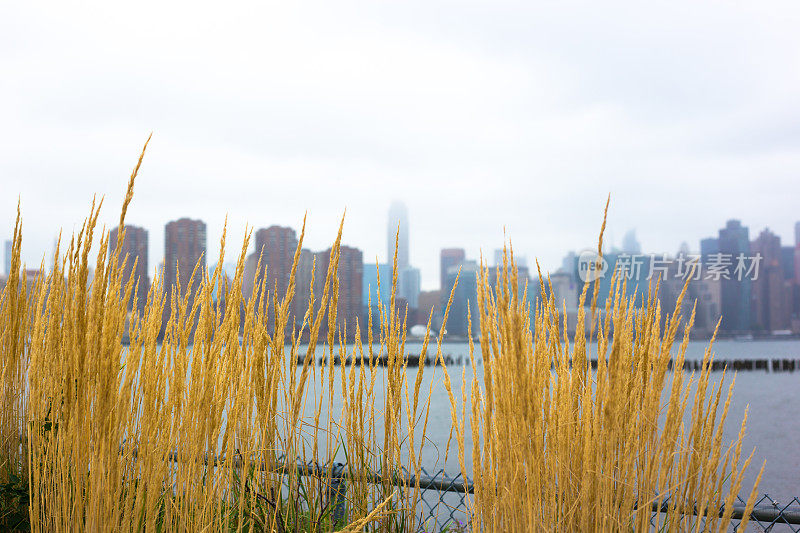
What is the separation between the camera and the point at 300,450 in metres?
1.88

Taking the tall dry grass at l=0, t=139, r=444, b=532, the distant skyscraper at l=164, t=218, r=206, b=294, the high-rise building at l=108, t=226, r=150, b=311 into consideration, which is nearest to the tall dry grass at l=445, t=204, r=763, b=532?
the tall dry grass at l=0, t=139, r=444, b=532

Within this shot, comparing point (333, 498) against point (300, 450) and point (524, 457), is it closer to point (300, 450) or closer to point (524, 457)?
point (300, 450)

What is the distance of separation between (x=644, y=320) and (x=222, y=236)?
124cm

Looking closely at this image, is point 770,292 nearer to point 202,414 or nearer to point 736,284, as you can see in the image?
point 736,284

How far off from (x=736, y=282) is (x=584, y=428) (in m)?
56.2

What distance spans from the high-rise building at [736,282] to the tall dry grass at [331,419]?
53.7 meters

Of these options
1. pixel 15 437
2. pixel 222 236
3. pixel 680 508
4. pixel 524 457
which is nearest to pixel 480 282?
pixel 524 457

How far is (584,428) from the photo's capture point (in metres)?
1.50

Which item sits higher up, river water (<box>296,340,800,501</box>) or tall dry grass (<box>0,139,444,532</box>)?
tall dry grass (<box>0,139,444,532</box>)

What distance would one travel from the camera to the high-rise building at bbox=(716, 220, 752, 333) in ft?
165

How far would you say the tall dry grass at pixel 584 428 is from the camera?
140cm

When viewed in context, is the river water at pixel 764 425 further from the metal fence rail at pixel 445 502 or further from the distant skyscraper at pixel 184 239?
the distant skyscraper at pixel 184 239

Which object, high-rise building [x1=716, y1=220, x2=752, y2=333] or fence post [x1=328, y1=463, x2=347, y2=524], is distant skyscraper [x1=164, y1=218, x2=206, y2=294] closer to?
fence post [x1=328, y1=463, x2=347, y2=524]

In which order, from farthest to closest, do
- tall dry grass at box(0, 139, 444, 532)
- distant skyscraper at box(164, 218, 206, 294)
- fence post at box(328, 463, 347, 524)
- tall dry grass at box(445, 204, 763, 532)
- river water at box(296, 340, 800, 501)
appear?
distant skyscraper at box(164, 218, 206, 294) → river water at box(296, 340, 800, 501) → fence post at box(328, 463, 347, 524) → tall dry grass at box(0, 139, 444, 532) → tall dry grass at box(445, 204, 763, 532)
